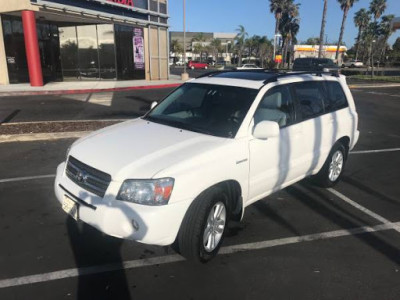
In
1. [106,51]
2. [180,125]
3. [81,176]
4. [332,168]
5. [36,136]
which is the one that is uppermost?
[106,51]

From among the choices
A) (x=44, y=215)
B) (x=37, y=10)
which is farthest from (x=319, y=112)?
(x=37, y=10)

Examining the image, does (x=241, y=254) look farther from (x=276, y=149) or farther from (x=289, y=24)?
(x=289, y=24)

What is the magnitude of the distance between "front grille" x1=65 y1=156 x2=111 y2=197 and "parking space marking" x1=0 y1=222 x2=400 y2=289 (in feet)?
2.49

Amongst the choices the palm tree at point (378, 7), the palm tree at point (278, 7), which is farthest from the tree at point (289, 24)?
the palm tree at point (378, 7)

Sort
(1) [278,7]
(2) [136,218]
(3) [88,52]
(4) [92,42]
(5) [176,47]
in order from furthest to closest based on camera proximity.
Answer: (5) [176,47] < (1) [278,7] < (3) [88,52] < (4) [92,42] < (2) [136,218]

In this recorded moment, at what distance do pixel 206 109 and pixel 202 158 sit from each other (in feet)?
3.91

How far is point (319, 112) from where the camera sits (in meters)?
5.07

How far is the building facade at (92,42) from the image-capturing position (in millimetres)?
20609

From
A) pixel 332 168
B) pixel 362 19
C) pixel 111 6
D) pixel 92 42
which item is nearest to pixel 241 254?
pixel 332 168

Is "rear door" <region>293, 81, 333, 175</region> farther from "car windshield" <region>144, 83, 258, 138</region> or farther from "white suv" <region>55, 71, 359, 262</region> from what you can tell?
"car windshield" <region>144, 83, 258, 138</region>

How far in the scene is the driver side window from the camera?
4266mm

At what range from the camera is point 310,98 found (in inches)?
196

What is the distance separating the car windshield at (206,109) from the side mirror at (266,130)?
0.23 metres

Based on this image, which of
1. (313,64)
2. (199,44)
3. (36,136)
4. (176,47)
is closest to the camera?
(36,136)
